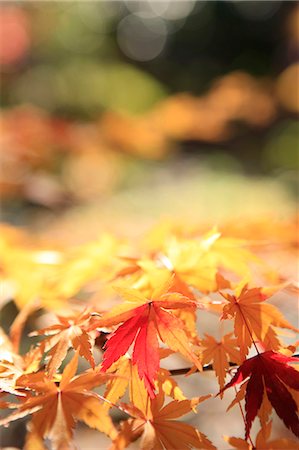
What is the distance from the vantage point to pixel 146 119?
3314 millimetres

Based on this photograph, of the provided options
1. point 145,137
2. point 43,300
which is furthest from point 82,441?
point 145,137

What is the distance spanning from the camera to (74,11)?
6.29 m

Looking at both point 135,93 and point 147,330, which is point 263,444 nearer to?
point 147,330

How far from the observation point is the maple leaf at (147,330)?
1.45 feet

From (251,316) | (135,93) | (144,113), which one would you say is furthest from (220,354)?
(135,93)

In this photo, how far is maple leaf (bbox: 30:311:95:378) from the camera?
45 centimetres

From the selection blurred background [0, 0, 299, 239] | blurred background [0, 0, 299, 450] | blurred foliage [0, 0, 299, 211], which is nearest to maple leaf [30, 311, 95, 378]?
blurred background [0, 0, 299, 450]

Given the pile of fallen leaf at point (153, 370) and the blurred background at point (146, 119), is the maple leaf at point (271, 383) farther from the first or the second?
the blurred background at point (146, 119)

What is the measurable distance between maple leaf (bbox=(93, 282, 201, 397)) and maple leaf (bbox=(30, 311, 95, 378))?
2 cm

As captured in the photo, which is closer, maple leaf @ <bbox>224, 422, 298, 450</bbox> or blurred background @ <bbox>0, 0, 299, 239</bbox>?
maple leaf @ <bbox>224, 422, 298, 450</bbox>

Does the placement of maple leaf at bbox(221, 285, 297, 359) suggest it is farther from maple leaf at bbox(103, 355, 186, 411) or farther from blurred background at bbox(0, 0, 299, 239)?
blurred background at bbox(0, 0, 299, 239)

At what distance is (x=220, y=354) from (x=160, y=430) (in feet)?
0.30

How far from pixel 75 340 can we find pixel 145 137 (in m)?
2.56

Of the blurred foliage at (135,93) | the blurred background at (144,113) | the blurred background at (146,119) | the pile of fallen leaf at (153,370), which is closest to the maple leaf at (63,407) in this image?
the pile of fallen leaf at (153,370)
